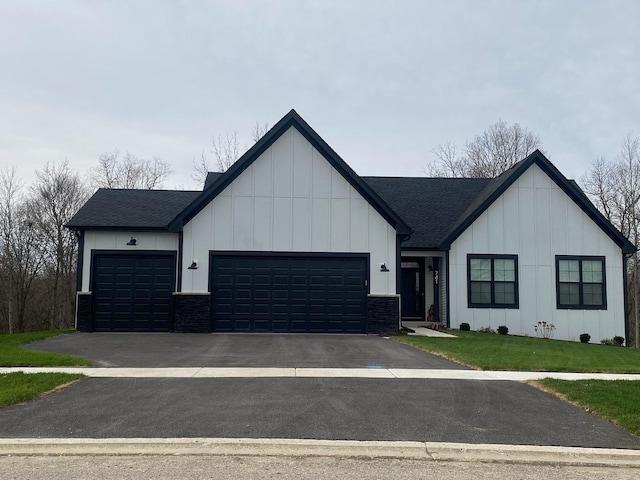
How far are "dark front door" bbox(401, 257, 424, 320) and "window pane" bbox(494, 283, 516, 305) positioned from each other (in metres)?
3.71

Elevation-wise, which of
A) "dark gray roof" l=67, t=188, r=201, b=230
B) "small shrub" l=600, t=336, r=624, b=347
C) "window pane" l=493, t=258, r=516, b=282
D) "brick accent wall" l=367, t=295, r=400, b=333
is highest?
"dark gray roof" l=67, t=188, r=201, b=230

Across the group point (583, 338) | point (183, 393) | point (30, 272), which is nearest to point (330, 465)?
point (183, 393)

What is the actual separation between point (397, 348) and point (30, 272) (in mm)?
32366

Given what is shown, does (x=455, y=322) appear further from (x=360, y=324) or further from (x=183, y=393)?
(x=183, y=393)

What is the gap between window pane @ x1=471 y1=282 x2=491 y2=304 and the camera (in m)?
21.4

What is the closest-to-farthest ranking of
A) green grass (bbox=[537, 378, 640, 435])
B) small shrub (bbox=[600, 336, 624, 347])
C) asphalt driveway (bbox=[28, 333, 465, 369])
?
green grass (bbox=[537, 378, 640, 435]) < asphalt driveway (bbox=[28, 333, 465, 369]) < small shrub (bbox=[600, 336, 624, 347])

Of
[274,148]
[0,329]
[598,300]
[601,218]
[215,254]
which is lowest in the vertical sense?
[0,329]

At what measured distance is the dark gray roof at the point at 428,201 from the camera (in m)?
22.5

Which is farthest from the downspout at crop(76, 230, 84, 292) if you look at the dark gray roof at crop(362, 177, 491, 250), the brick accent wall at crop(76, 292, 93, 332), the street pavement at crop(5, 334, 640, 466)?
the dark gray roof at crop(362, 177, 491, 250)

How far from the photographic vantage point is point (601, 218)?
21.6 metres

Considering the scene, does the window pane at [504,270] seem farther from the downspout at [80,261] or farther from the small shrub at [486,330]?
the downspout at [80,261]

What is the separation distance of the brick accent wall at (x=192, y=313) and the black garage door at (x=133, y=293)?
115 centimetres

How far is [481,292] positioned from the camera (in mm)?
21438

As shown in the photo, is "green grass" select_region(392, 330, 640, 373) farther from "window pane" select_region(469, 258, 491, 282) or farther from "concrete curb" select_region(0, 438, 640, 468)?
"concrete curb" select_region(0, 438, 640, 468)
